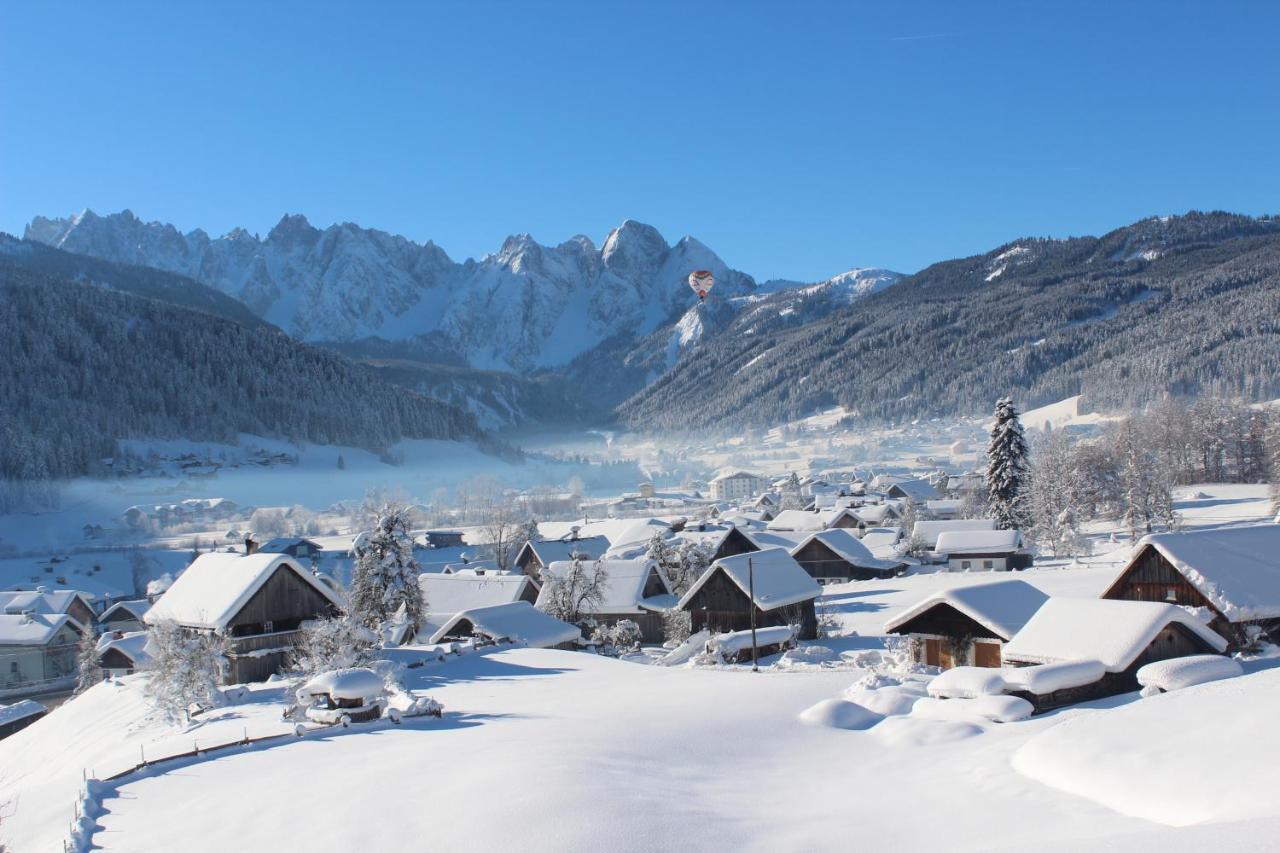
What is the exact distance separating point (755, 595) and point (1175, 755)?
3073 cm

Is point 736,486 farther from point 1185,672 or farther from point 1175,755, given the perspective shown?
point 1175,755

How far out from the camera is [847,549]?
227 ft

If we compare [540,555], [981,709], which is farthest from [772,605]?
[540,555]

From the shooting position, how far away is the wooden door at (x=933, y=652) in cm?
2983

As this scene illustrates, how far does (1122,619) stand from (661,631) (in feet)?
109

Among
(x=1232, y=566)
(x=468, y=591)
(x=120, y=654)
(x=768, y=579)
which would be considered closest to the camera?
(x=1232, y=566)

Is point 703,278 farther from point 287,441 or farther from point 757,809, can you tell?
point 287,441

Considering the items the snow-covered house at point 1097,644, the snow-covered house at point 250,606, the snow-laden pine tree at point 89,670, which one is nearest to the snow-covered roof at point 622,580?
the snow-covered house at point 250,606

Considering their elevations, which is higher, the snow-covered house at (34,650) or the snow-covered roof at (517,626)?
the snow-covered roof at (517,626)

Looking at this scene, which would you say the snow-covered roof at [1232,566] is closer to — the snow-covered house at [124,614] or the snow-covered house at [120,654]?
the snow-covered house at [120,654]

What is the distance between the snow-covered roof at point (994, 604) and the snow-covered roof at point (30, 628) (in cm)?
5669

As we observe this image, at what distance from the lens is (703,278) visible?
258 feet

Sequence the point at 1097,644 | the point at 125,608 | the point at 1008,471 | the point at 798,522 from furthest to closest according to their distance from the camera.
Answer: the point at 798,522
the point at 125,608
the point at 1008,471
the point at 1097,644

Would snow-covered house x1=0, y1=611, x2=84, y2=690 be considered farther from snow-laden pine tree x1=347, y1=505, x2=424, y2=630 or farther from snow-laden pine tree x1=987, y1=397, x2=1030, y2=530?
snow-laden pine tree x1=987, y1=397, x2=1030, y2=530
